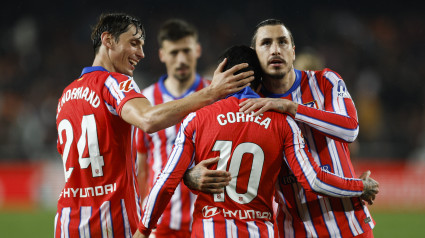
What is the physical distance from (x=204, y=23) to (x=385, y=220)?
10903mm

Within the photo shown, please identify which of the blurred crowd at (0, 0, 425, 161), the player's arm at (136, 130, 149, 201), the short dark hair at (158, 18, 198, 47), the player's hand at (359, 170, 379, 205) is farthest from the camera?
the blurred crowd at (0, 0, 425, 161)

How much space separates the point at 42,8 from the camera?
20.2m

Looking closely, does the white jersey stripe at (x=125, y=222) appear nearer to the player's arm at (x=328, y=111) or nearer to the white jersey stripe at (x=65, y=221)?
the white jersey stripe at (x=65, y=221)

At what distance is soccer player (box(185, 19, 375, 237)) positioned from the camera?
3.85m

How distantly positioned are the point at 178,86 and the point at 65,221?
8.34ft

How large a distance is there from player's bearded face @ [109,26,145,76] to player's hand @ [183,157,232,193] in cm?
106

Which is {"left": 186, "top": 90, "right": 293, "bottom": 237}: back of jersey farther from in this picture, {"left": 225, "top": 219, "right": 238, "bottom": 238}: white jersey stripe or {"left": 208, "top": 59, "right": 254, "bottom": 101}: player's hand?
{"left": 208, "top": 59, "right": 254, "bottom": 101}: player's hand

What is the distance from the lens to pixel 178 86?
586 cm

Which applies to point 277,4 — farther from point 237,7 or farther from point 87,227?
point 87,227

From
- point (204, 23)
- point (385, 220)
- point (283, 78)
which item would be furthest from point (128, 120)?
point (204, 23)

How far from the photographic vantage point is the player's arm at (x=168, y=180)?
3375mm

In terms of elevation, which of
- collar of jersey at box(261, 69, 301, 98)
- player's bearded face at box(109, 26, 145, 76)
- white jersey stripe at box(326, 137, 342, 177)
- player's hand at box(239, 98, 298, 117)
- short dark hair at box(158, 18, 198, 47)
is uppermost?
short dark hair at box(158, 18, 198, 47)

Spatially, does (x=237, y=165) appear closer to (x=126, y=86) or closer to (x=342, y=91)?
(x=126, y=86)

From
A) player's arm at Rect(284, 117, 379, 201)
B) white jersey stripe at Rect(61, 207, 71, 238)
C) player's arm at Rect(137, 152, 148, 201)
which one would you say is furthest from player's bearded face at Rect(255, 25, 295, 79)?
player's arm at Rect(137, 152, 148, 201)
